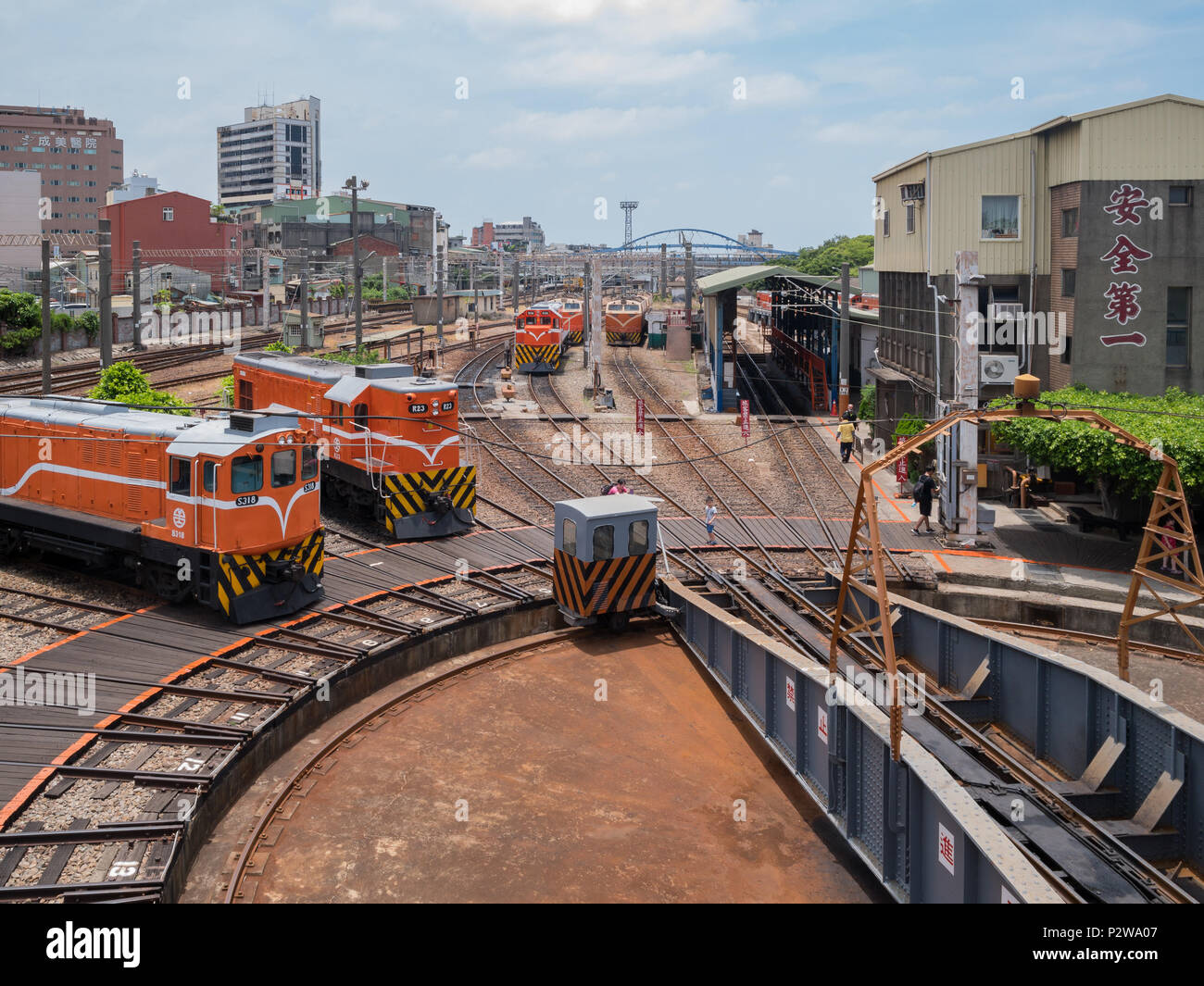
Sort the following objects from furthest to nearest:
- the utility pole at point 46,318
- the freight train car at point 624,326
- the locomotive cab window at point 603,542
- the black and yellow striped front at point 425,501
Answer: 1. the freight train car at point 624,326
2. the utility pole at point 46,318
3. the black and yellow striped front at point 425,501
4. the locomotive cab window at point 603,542

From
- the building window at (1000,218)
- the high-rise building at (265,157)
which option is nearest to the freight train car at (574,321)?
the building window at (1000,218)

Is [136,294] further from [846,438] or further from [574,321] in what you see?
[846,438]

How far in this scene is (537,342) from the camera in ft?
142

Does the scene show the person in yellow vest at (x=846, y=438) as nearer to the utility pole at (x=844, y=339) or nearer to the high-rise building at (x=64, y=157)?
the utility pole at (x=844, y=339)

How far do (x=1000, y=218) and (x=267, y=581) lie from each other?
20.6 m

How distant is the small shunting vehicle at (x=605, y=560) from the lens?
16344mm

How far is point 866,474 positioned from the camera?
1066cm

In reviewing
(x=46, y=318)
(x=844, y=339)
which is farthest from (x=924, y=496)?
(x=46, y=318)

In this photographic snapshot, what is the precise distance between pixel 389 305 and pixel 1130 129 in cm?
5658

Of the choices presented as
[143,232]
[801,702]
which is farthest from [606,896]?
[143,232]

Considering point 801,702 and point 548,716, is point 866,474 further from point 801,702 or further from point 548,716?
point 548,716

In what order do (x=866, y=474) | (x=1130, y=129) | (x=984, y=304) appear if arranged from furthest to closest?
1. (x=984, y=304)
2. (x=1130, y=129)
3. (x=866, y=474)

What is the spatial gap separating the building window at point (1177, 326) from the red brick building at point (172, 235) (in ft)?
202

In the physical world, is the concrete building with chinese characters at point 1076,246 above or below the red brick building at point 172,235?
below
